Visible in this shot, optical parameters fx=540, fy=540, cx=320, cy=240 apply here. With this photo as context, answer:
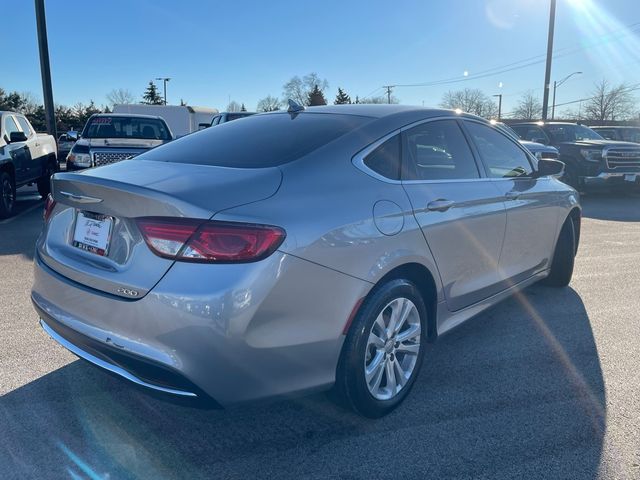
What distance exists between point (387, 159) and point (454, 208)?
57 centimetres

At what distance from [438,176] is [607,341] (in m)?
1.95

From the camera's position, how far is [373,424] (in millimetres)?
2863

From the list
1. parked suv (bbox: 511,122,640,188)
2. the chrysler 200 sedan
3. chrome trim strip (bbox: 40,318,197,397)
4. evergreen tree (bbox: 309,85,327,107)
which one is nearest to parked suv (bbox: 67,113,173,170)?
the chrysler 200 sedan

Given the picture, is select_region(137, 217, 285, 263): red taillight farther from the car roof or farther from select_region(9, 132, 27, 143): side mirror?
select_region(9, 132, 27, 143): side mirror

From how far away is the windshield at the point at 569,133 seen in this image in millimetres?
13586

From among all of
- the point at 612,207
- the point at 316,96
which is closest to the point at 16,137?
the point at 612,207

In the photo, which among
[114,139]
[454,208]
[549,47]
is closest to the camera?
[454,208]

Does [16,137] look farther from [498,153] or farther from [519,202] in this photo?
[519,202]

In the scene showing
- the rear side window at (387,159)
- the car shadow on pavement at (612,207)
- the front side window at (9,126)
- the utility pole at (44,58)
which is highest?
the utility pole at (44,58)

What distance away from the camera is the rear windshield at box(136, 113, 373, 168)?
280 centimetres

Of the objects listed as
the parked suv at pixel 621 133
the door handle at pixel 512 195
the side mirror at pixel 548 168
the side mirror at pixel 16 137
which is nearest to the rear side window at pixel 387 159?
the door handle at pixel 512 195

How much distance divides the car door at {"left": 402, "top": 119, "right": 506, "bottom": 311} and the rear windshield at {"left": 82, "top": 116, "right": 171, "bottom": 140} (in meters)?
7.98

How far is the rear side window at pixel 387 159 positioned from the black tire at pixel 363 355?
59 centimetres

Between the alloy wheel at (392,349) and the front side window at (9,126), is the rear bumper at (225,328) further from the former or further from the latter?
the front side window at (9,126)
